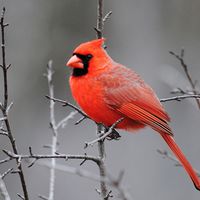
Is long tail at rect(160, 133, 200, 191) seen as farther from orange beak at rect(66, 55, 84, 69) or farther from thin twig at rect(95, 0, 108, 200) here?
orange beak at rect(66, 55, 84, 69)

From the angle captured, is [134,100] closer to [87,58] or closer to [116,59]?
[87,58]

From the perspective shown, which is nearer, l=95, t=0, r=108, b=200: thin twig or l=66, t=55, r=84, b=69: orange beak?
l=95, t=0, r=108, b=200: thin twig

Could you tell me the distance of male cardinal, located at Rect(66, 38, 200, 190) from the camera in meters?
4.23

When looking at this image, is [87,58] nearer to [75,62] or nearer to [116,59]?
[75,62]

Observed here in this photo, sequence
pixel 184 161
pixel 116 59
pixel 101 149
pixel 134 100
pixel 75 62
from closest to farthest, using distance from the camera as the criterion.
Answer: pixel 101 149 → pixel 184 161 → pixel 75 62 → pixel 134 100 → pixel 116 59

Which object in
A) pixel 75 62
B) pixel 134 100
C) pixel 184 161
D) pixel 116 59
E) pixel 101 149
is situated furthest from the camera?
pixel 116 59

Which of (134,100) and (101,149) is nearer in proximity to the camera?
(101,149)

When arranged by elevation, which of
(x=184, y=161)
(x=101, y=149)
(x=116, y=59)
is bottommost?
(x=116, y=59)

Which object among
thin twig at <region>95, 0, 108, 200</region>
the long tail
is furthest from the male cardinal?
thin twig at <region>95, 0, 108, 200</region>

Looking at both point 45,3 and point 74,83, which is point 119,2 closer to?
point 45,3

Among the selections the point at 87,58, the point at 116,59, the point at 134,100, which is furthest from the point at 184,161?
the point at 116,59

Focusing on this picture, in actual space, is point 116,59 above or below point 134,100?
below

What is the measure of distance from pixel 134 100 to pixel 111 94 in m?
0.18

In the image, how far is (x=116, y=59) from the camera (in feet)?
30.9
